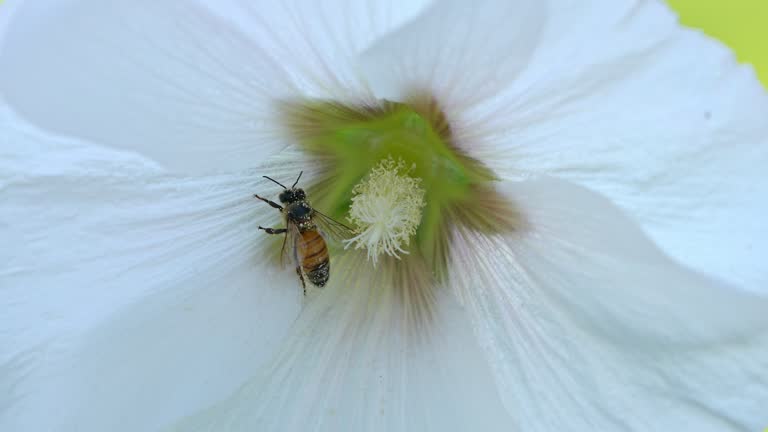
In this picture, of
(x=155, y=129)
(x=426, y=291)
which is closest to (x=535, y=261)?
(x=426, y=291)

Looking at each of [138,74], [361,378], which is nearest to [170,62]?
[138,74]

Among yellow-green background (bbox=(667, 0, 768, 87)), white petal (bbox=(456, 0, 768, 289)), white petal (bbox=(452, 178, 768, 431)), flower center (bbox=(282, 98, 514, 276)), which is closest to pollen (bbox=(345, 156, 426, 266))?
flower center (bbox=(282, 98, 514, 276))

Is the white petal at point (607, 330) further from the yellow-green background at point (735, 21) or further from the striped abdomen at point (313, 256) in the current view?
the yellow-green background at point (735, 21)

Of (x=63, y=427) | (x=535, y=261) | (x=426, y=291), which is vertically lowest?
(x=63, y=427)

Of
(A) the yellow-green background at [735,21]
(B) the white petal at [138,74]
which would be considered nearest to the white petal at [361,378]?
(B) the white petal at [138,74]

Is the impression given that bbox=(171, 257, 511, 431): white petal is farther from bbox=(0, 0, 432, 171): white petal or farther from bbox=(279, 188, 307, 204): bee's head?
bbox=(0, 0, 432, 171): white petal

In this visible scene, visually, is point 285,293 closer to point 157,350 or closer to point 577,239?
point 157,350

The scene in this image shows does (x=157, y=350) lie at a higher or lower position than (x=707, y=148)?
lower
